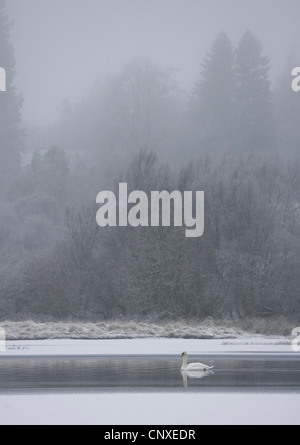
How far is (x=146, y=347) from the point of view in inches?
1232

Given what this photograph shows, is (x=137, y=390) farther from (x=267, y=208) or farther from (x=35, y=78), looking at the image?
(x=35, y=78)

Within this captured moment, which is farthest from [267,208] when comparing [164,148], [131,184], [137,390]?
[164,148]

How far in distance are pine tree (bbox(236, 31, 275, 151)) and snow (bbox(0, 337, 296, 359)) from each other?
52.2 metres

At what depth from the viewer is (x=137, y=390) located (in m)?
18.7

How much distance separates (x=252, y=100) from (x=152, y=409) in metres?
78.5

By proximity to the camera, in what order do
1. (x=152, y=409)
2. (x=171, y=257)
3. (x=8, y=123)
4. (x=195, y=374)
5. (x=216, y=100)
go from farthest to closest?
(x=8, y=123) < (x=216, y=100) < (x=171, y=257) < (x=195, y=374) < (x=152, y=409)

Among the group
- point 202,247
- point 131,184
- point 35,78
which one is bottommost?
point 202,247

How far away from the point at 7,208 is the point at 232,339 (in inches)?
1738

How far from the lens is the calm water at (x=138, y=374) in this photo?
19578 millimetres

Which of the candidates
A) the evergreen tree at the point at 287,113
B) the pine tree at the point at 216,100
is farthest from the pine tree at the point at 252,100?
the evergreen tree at the point at 287,113

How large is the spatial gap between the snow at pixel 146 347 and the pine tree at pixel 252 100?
5221 centimetres

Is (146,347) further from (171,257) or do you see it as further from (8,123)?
A: (8,123)

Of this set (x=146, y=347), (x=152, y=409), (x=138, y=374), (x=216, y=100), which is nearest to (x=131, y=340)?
(x=146, y=347)

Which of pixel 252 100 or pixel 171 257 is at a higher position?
pixel 252 100
